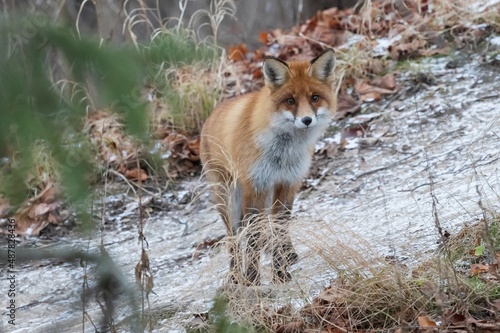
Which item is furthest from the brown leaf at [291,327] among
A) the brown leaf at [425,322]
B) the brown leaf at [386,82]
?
the brown leaf at [386,82]

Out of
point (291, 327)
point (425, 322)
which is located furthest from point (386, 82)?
point (425, 322)

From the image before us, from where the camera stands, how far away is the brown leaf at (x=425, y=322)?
3.74 meters

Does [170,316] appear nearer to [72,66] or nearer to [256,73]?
[72,66]

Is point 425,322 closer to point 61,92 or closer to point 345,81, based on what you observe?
point 61,92

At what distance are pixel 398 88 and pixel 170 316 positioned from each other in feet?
15.1

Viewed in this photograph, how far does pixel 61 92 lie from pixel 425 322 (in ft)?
8.14

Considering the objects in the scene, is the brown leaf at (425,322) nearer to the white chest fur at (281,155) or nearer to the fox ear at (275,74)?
the white chest fur at (281,155)

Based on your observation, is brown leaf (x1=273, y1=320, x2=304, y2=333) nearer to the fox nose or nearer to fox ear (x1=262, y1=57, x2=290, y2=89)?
the fox nose

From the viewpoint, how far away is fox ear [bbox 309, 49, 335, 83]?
543 centimetres

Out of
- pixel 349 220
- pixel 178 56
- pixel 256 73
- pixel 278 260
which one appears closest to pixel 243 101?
pixel 349 220

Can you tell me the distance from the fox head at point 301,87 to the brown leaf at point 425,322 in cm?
193

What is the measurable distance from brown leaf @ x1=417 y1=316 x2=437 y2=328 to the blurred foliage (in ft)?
7.58

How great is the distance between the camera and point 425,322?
376 cm

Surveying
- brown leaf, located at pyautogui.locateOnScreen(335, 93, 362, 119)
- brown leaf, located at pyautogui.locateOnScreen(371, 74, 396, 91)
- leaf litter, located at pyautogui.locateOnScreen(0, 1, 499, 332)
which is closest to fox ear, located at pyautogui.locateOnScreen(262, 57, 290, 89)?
leaf litter, located at pyautogui.locateOnScreen(0, 1, 499, 332)
